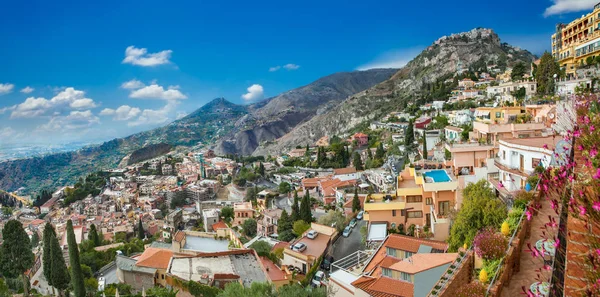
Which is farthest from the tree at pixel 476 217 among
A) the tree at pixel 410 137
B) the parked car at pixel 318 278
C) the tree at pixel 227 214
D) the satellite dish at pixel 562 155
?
the tree at pixel 227 214

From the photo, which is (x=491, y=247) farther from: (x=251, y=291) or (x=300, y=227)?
(x=300, y=227)

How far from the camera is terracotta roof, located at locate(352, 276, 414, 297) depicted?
29.4ft

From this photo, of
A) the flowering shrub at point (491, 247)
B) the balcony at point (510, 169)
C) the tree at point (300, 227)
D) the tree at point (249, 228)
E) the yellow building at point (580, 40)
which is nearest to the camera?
the flowering shrub at point (491, 247)

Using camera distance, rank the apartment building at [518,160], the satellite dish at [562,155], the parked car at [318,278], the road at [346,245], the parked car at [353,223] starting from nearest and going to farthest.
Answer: the satellite dish at [562,155] → the apartment building at [518,160] → the parked car at [318,278] → the road at [346,245] → the parked car at [353,223]

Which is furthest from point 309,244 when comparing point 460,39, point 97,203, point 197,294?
point 460,39

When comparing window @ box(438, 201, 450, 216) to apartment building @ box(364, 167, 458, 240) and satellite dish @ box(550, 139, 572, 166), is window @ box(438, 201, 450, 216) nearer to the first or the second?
apartment building @ box(364, 167, 458, 240)

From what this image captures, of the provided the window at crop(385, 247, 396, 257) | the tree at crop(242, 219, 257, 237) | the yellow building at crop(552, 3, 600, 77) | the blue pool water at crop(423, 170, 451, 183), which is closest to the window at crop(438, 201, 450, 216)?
the blue pool water at crop(423, 170, 451, 183)

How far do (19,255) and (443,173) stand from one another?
1934cm

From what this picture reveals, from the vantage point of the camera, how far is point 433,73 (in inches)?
3093

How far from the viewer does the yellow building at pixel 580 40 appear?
2367 centimetres

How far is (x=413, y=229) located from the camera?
1407 centimetres

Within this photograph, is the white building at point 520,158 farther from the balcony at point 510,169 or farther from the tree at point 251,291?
the tree at point 251,291

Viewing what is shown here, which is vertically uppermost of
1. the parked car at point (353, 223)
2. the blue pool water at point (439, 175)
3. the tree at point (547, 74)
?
the tree at point (547, 74)

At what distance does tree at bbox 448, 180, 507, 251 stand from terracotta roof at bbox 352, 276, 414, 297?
1597mm
